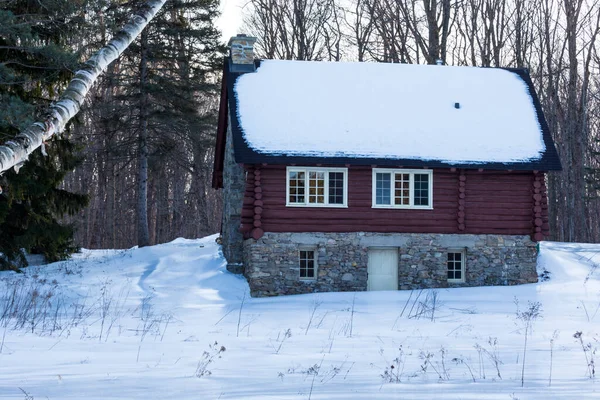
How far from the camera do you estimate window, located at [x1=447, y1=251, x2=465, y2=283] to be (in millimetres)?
20984

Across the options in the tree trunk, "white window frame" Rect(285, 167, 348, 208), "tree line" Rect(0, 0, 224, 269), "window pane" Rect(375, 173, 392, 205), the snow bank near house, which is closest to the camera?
"tree line" Rect(0, 0, 224, 269)

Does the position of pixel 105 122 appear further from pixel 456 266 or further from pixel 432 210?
pixel 456 266

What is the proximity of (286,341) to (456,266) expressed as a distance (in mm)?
11220

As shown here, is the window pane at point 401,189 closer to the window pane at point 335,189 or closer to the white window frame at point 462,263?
the window pane at point 335,189

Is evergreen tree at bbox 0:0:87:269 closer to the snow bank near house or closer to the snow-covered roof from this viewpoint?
the snow-covered roof

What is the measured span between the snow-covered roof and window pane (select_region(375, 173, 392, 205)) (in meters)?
0.75

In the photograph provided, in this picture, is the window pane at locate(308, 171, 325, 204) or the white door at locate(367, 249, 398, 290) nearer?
the window pane at locate(308, 171, 325, 204)

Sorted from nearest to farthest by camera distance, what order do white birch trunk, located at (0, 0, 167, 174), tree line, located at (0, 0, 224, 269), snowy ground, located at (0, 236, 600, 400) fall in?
white birch trunk, located at (0, 0, 167, 174) → snowy ground, located at (0, 236, 600, 400) → tree line, located at (0, 0, 224, 269)

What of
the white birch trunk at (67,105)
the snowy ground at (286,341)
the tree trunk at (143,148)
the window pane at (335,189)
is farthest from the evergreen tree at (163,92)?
the white birch trunk at (67,105)

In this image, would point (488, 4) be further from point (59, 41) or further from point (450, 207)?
point (59, 41)

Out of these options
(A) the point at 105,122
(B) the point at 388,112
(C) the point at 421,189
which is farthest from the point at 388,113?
(A) the point at 105,122

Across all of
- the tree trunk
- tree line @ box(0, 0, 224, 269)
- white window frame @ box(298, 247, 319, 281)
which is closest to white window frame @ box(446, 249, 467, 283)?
white window frame @ box(298, 247, 319, 281)

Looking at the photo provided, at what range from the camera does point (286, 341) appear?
35.9ft

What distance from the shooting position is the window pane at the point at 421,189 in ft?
68.4
